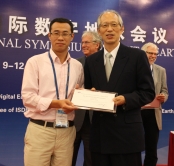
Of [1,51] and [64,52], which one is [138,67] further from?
[1,51]

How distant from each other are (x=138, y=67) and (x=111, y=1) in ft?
7.04

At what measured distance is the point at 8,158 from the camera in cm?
325

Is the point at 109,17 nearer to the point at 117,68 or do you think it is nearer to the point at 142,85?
the point at 117,68

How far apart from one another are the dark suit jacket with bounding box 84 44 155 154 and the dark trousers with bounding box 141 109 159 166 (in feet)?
4.63

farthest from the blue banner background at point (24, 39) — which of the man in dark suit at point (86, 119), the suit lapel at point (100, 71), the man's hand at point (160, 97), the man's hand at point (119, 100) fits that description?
the man's hand at point (119, 100)

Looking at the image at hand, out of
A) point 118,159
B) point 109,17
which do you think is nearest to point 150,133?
point 118,159

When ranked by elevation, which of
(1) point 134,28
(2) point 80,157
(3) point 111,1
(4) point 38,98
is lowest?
(2) point 80,157

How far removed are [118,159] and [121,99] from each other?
1.21ft

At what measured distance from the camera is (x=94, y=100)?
1.52 meters

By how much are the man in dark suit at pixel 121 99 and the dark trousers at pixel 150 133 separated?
1.41 metres

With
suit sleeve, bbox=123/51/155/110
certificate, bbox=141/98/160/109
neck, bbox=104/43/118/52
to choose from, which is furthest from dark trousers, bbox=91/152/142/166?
certificate, bbox=141/98/160/109

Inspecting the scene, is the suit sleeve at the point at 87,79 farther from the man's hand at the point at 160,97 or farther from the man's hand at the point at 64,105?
the man's hand at the point at 160,97

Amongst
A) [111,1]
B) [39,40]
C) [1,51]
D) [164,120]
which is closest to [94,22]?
[111,1]

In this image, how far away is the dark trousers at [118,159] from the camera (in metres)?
1.53
